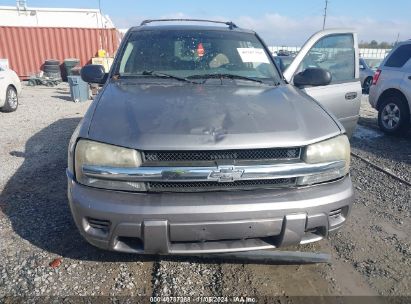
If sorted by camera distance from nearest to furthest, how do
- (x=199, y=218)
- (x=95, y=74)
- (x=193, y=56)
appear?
(x=199, y=218)
(x=193, y=56)
(x=95, y=74)

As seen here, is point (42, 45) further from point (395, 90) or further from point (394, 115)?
point (394, 115)

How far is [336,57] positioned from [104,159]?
3875 mm

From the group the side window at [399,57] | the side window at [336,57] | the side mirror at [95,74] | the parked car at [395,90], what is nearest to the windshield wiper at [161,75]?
the side mirror at [95,74]

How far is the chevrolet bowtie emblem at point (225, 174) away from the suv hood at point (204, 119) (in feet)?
0.46

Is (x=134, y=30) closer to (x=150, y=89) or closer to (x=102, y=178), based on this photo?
(x=150, y=89)

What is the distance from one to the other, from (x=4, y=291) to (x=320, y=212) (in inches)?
84.4

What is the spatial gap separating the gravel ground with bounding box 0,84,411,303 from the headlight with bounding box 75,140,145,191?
2.53 feet

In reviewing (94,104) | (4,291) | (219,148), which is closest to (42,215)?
(4,291)

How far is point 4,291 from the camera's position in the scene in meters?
2.18

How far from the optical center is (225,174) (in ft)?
6.40

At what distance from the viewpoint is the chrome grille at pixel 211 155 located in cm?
196

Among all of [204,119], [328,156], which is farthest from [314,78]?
[204,119]

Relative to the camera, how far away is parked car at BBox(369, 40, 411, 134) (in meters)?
6.32

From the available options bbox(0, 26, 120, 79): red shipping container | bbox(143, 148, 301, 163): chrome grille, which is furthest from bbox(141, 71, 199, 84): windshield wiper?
bbox(0, 26, 120, 79): red shipping container
